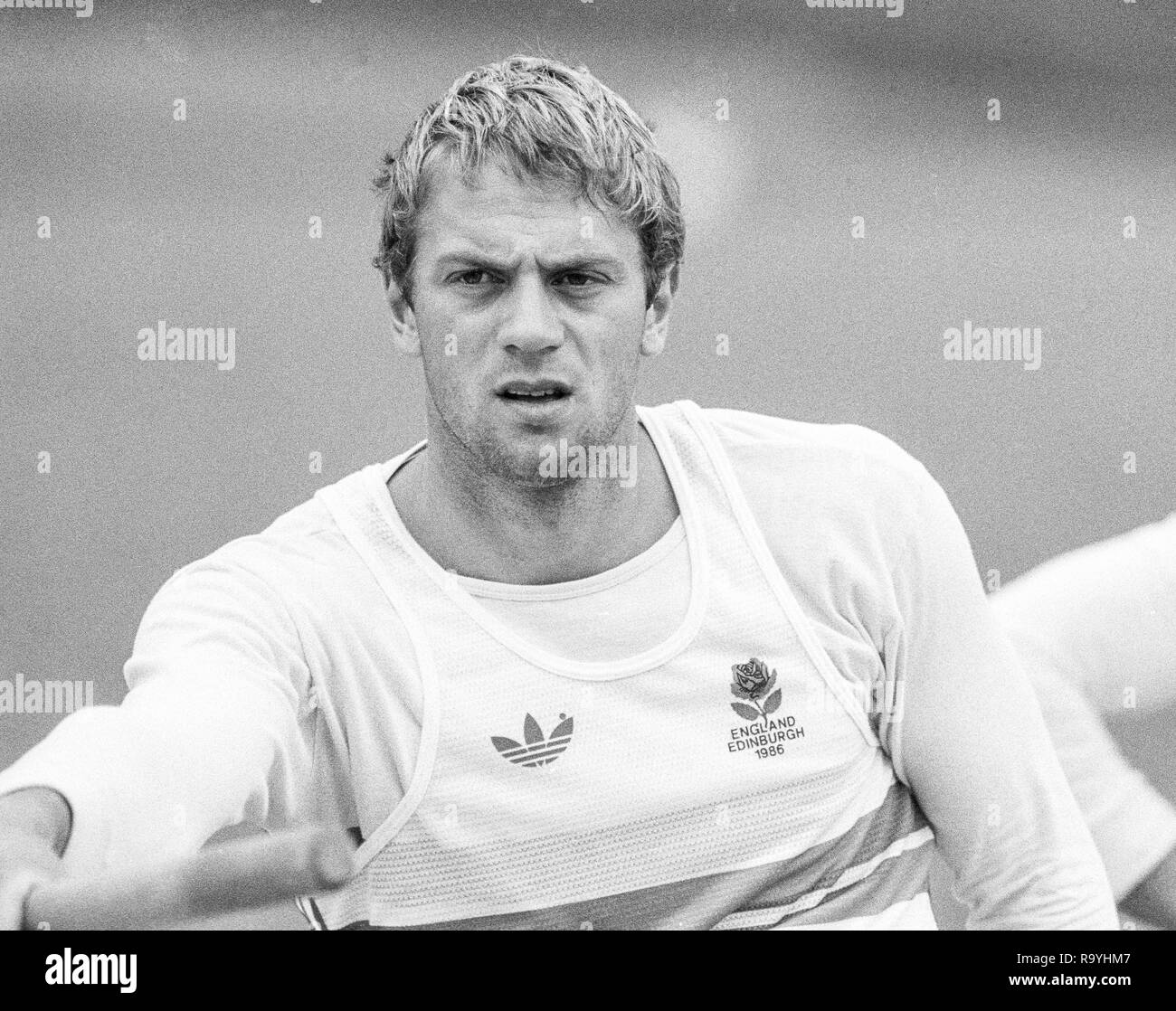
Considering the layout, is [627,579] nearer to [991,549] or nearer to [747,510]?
[747,510]

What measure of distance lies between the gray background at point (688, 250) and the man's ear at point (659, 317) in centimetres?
22

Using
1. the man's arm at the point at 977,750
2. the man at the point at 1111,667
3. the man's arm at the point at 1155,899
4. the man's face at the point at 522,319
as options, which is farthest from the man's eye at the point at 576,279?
the man's arm at the point at 1155,899

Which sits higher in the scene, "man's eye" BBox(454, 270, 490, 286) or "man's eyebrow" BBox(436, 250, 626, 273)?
"man's eyebrow" BBox(436, 250, 626, 273)

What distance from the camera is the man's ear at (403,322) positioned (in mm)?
1542

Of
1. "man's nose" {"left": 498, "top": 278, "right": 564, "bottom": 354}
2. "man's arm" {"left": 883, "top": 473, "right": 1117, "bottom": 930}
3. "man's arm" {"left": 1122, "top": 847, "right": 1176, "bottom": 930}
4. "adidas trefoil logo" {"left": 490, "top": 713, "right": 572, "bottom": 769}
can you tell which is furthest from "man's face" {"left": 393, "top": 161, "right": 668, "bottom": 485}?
"man's arm" {"left": 1122, "top": 847, "right": 1176, "bottom": 930}

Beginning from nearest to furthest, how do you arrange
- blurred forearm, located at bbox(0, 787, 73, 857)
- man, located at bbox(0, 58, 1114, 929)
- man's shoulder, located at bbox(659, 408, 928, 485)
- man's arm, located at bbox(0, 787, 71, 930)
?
man's arm, located at bbox(0, 787, 71, 930) < blurred forearm, located at bbox(0, 787, 73, 857) < man, located at bbox(0, 58, 1114, 929) < man's shoulder, located at bbox(659, 408, 928, 485)

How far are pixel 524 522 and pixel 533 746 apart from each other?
0.75ft

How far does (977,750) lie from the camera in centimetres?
146

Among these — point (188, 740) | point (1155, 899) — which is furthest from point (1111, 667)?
point (188, 740)

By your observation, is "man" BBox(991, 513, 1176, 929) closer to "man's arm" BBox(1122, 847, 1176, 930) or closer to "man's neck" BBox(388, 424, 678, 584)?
"man's arm" BBox(1122, 847, 1176, 930)

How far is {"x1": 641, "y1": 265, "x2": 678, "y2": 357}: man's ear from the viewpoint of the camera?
1553mm

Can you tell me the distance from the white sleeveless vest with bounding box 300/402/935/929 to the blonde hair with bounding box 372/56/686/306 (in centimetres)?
33

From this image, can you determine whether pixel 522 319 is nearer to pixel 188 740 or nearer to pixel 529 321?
pixel 529 321

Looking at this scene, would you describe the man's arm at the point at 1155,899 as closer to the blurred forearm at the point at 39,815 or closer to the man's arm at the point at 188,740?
the man's arm at the point at 188,740
